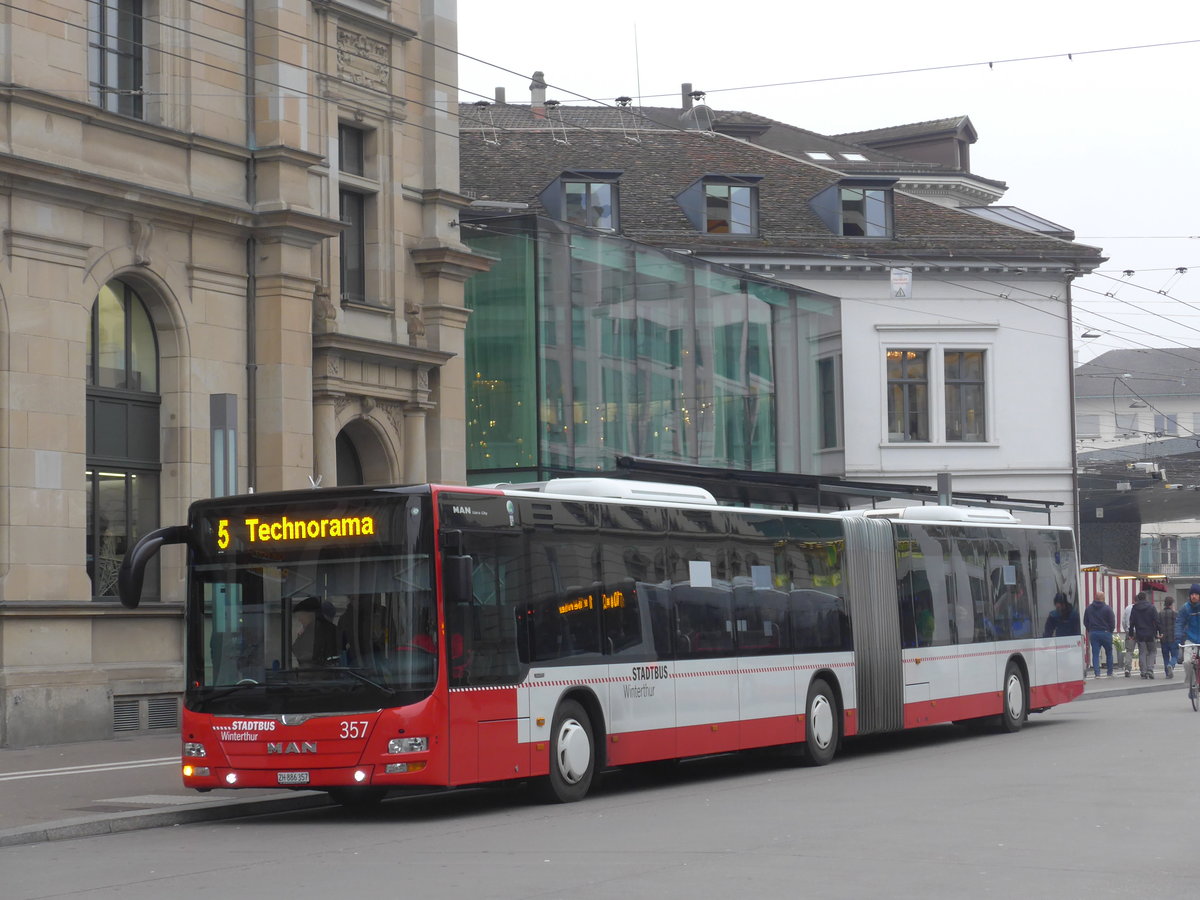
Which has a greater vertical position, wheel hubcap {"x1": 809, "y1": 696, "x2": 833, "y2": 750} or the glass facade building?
the glass facade building

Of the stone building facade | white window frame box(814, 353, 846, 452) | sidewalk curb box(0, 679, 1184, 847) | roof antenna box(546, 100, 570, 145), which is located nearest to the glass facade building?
the stone building facade

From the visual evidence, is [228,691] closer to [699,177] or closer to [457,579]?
[457,579]

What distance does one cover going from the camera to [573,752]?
15.6 metres

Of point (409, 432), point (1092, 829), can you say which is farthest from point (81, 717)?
point (1092, 829)

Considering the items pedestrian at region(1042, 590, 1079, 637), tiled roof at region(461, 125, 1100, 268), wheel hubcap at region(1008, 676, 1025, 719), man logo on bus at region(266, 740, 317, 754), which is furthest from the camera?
tiled roof at region(461, 125, 1100, 268)

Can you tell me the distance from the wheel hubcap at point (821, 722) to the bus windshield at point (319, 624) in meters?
6.75

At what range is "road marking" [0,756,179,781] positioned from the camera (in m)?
17.4

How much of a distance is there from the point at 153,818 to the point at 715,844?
188 inches

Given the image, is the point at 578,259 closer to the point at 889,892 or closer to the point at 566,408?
the point at 566,408

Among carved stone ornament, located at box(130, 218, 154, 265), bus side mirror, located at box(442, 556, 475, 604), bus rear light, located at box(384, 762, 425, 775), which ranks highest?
carved stone ornament, located at box(130, 218, 154, 265)

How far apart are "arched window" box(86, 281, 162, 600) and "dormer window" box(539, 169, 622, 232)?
1609 centimetres

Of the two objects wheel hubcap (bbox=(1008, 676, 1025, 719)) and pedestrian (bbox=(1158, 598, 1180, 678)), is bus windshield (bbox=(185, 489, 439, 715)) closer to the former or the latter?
wheel hubcap (bbox=(1008, 676, 1025, 719))

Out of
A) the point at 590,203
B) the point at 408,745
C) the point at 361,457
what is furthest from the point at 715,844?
the point at 590,203

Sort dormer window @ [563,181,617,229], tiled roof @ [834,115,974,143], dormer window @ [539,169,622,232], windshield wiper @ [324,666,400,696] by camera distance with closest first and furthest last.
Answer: windshield wiper @ [324,666,400,696]
dormer window @ [539,169,622,232]
dormer window @ [563,181,617,229]
tiled roof @ [834,115,974,143]
